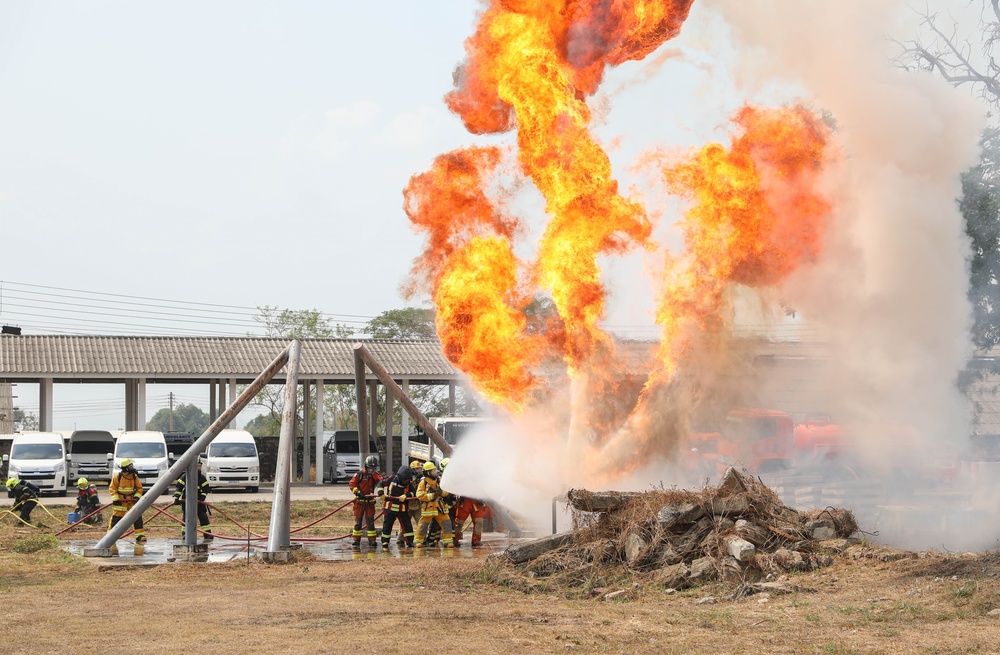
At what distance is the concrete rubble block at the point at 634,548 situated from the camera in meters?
15.0

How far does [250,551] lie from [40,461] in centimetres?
1716

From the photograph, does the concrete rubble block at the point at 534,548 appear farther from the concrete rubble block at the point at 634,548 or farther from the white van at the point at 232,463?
the white van at the point at 232,463

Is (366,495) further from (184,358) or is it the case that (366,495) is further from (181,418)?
(181,418)

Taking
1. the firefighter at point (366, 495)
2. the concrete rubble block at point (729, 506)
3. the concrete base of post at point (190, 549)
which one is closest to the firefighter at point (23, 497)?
the concrete base of post at point (190, 549)

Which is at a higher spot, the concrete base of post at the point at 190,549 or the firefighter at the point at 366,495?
the firefighter at the point at 366,495

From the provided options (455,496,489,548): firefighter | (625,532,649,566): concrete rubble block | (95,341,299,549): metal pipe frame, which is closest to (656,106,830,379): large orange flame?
(455,496,489,548): firefighter

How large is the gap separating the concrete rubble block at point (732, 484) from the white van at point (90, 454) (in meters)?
27.7

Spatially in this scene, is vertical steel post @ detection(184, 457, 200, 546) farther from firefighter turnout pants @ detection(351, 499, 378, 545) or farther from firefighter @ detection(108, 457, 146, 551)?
firefighter turnout pants @ detection(351, 499, 378, 545)

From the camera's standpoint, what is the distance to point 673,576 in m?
14.1

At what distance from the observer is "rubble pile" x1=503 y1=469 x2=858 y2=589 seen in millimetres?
14375

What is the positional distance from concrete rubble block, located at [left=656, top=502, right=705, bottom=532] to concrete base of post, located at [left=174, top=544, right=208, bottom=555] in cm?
918

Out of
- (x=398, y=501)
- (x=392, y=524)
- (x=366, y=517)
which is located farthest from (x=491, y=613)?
(x=366, y=517)

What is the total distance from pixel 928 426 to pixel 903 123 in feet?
21.2

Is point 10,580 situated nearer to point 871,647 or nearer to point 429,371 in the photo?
point 871,647
